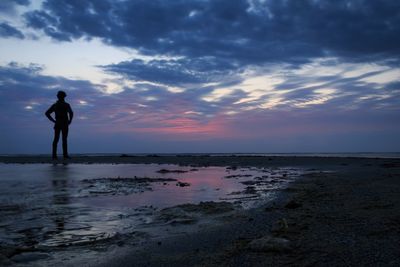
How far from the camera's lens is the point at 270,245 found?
3490 mm

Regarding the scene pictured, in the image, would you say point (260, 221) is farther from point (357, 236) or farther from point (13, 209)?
point (13, 209)

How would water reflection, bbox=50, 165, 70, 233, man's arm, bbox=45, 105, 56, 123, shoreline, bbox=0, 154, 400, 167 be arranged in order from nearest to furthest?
water reflection, bbox=50, 165, 70, 233 < man's arm, bbox=45, 105, 56, 123 < shoreline, bbox=0, 154, 400, 167

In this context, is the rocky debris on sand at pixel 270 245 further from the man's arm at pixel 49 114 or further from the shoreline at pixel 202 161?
the shoreline at pixel 202 161

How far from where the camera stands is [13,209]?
19.3 ft

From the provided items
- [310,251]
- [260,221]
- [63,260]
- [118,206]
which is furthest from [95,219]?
[310,251]

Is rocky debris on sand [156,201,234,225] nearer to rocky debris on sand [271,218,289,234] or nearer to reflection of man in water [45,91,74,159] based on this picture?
rocky debris on sand [271,218,289,234]

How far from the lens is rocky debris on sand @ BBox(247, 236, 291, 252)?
3.42 m

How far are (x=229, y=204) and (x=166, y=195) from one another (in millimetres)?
1965

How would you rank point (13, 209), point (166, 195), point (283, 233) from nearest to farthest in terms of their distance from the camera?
1. point (283, 233)
2. point (13, 209)
3. point (166, 195)

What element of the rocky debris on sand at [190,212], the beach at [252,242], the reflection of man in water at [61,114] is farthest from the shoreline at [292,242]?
the reflection of man in water at [61,114]

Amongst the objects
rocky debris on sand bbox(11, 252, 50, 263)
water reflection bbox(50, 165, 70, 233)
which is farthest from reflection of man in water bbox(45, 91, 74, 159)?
rocky debris on sand bbox(11, 252, 50, 263)

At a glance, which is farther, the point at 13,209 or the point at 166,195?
the point at 166,195

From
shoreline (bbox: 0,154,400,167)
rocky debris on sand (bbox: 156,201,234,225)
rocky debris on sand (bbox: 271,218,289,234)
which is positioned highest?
shoreline (bbox: 0,154,400,167)

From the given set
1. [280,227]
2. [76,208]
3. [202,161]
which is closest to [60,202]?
[76,208]
